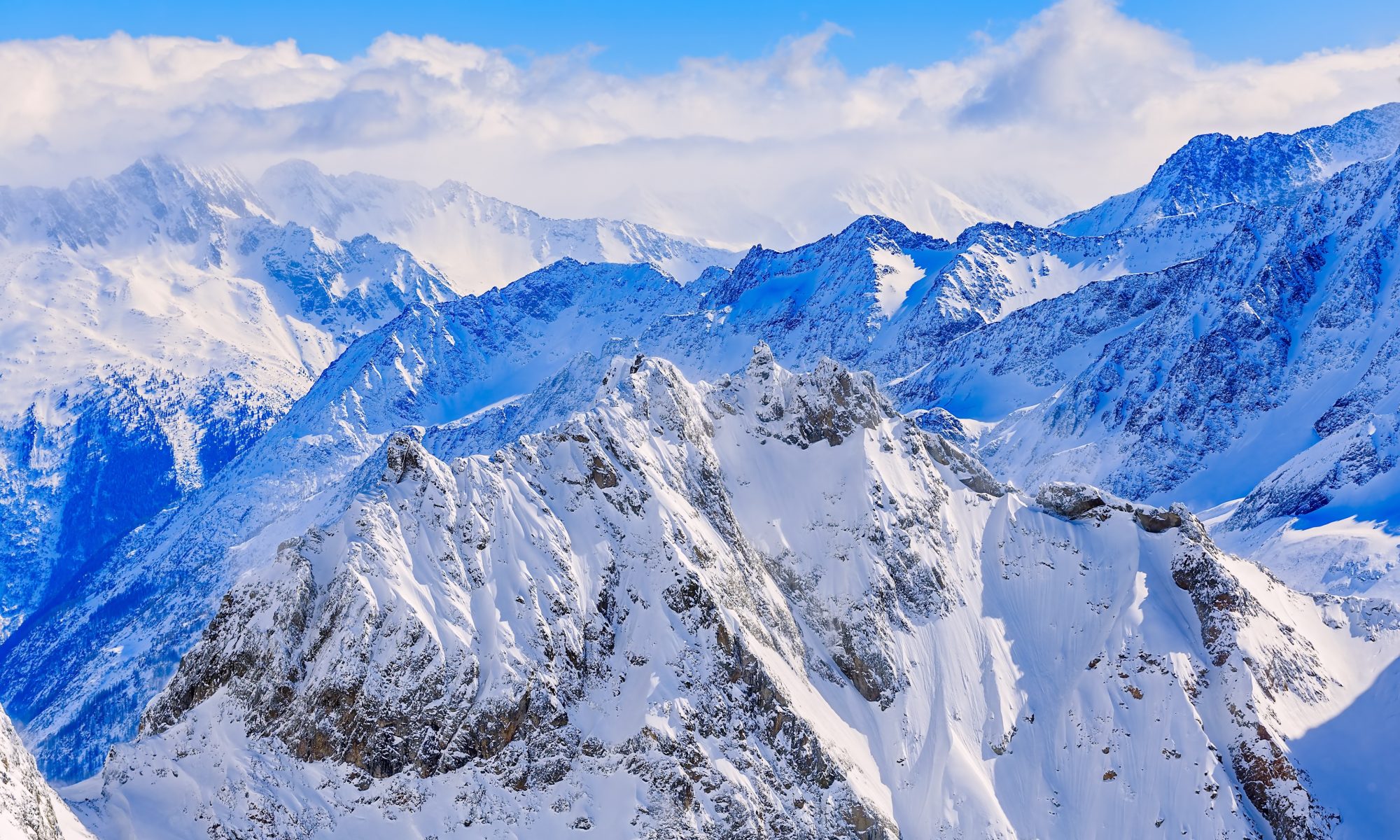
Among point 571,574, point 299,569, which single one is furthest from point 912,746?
point 299,569

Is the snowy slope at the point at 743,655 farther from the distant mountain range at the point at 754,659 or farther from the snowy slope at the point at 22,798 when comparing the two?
the snowy slope at the point at 22,798

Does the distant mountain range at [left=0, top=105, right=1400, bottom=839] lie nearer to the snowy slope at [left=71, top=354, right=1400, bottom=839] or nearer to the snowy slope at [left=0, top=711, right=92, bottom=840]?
the snowy slope at [left=71, top=354, right=1400, bottom=839]

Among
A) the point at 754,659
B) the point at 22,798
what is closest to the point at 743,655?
the point at 754,659

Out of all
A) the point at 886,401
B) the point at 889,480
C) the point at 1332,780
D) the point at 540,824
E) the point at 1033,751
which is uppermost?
the point at 886,401

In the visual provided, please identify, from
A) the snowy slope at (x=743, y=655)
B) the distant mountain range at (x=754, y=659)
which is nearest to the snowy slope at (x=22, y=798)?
the distant mountain range at (x=754, y=659)

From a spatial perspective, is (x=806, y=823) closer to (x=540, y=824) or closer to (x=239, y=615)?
(x=540, y=824)

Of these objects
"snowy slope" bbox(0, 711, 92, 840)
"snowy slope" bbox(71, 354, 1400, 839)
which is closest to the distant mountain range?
"snowy slope" bbox(71, 354, 1400, 839)
